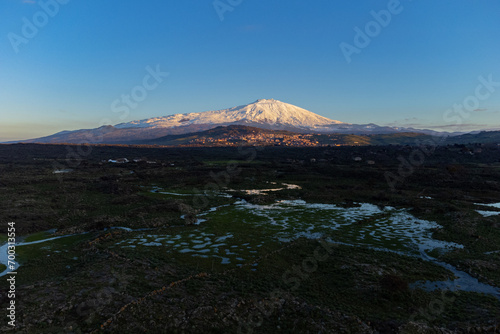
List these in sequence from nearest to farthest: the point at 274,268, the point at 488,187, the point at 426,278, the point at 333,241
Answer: the point at 426,278
the point at 274,268
the point at 333,241
the point at 488,187

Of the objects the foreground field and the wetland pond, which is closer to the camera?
the foreground field

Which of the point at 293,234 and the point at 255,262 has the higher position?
the point at 255,262

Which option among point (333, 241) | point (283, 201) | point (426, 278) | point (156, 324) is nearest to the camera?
point (156, 324)

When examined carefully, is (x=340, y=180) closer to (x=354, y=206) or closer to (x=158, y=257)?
(x=354, y=206)

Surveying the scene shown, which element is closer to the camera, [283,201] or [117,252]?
[117,252]

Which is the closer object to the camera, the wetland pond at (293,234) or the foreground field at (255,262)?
the foreground field at (255,262)

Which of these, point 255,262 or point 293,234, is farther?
point 293,234

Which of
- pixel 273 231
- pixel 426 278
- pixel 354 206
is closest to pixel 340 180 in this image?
pixel 354 206
